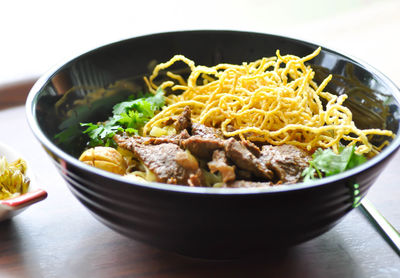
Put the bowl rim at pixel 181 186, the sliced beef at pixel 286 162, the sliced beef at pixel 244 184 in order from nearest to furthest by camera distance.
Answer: the bowl rim at pixel 181 186
the sliced beef at pixel 244 184
the sliced beef at pixel 286 162

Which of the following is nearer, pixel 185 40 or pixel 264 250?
pixel 264 250

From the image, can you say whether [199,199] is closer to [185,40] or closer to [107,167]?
[107,167]

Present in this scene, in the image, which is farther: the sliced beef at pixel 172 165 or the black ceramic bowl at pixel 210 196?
the sliced beef at pixel 172 165

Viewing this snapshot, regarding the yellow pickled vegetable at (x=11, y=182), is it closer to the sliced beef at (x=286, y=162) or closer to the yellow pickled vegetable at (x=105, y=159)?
the yellow pickled vegetable at (x=105, y=159)

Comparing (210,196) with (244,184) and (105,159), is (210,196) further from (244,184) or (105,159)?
(105,159)

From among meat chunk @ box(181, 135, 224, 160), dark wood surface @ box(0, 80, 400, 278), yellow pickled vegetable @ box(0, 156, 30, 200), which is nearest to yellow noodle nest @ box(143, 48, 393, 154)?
meat chunk @ box(181, 135, 224, 160)

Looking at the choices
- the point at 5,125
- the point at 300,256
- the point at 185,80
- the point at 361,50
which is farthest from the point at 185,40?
the point at 361,50

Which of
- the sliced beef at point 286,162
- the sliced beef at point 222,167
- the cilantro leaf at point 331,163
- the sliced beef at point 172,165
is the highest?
the cilantro leaf at point 331,163

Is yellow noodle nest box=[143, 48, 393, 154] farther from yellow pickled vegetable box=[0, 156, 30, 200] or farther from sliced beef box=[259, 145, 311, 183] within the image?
yellow pickled vegetable box=[0, 156, 30, 200]

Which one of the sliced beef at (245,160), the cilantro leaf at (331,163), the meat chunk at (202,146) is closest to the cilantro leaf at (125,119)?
the meat chunk at (202,146)
